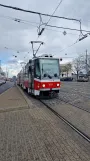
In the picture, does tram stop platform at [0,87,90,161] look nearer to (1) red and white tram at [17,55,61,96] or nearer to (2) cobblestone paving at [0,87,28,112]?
(2) cobblestone paving at [0,87,28,112]

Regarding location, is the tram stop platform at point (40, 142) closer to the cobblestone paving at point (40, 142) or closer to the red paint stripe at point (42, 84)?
the cobblestone paving at point (40, 142)

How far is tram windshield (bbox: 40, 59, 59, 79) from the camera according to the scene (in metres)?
21.9

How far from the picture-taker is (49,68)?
22141 millimetres

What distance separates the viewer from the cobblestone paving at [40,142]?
618 centimetres

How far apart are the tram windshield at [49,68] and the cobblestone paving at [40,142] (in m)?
11.5

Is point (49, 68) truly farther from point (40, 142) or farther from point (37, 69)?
point (40, 142)

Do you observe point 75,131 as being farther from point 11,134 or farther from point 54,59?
point 54,59

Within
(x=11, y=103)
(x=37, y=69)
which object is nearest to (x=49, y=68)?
(x=37, y=69)

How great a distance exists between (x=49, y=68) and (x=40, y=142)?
49.1ft

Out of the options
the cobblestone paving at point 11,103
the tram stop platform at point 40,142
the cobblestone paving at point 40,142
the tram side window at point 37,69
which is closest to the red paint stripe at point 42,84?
the tram side window at point 37,69

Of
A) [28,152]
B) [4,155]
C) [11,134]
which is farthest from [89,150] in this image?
[11,134]

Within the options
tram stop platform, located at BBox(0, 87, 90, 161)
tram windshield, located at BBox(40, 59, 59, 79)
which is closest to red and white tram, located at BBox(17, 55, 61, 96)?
tram windshield, located at BBox(40, 59, 59, 79)

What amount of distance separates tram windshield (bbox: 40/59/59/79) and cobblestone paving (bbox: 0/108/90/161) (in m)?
11.5

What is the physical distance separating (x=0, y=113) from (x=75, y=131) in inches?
207
